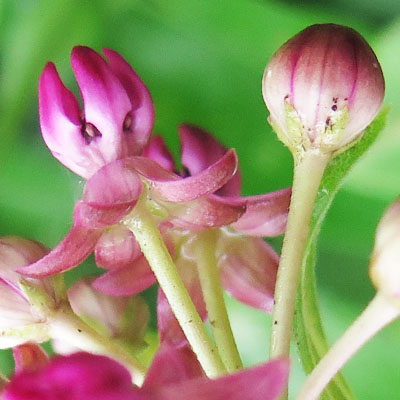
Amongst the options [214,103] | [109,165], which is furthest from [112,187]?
[214,103]

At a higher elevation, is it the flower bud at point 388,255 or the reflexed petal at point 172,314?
the flower bud at point 388,255

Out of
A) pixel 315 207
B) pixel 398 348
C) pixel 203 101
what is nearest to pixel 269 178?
pixel 203 101

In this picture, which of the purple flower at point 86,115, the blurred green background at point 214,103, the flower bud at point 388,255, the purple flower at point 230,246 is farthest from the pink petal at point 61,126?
the blurred green background at point 214,103

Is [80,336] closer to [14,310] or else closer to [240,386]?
[14,310]

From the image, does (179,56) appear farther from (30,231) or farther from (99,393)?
(99,393)

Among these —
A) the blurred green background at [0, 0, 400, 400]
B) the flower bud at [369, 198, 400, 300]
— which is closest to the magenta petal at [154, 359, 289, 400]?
the flower bud at [369, 198, 400, 300]

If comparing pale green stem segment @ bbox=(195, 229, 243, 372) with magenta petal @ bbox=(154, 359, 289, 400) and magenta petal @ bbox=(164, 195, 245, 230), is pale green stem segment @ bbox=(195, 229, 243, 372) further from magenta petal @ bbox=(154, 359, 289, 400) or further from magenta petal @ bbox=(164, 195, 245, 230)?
magenta petal @ bbox=(154, 359, 289, 400)

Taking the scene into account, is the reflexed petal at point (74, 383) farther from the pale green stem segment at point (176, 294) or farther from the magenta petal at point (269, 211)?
the magenta petal at point (269, 211)
